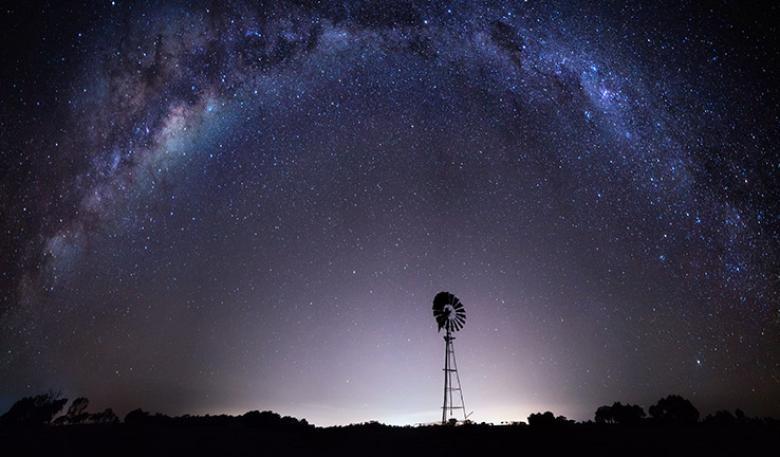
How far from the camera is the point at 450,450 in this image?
67.7 feet

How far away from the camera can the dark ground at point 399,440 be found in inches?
808

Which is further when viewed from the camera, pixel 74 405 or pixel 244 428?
pixel 74 405

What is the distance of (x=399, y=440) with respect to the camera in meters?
21.9

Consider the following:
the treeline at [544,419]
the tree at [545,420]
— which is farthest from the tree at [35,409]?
the tree at [545,420]

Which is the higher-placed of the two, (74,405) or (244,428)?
(74,405)

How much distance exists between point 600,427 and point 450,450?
7.37 m

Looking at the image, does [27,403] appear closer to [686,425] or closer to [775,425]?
[686,425]

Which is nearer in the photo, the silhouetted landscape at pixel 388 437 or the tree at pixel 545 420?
the silhouetted landscape at pixel 388 437

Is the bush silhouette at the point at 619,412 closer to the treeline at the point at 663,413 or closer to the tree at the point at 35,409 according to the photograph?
the treeline at the point at 663,413

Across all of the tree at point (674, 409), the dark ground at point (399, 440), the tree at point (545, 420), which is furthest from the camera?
the tree at point (674, 409)

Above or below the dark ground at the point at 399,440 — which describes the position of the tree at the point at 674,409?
above

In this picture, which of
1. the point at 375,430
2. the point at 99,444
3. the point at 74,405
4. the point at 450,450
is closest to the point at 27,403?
the point at 74,405

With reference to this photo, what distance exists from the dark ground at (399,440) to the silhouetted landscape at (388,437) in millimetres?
40

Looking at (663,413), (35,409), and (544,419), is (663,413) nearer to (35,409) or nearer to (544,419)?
(544,419)
